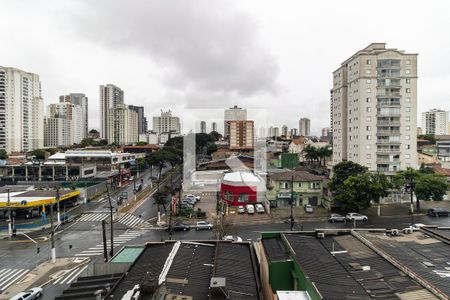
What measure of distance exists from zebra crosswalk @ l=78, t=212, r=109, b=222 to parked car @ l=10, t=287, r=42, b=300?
A: 17.6 meters

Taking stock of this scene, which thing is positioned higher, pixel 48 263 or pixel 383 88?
pixel 383 88

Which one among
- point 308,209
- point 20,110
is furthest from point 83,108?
point 308,209

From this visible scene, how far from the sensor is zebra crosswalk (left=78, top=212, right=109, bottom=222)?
35.2 m

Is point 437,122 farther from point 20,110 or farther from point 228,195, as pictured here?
point 20,110

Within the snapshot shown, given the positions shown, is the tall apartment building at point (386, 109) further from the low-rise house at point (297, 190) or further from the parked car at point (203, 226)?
the parked car at point (203, 226)

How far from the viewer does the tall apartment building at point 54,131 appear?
144 meters

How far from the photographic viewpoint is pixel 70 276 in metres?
20.5

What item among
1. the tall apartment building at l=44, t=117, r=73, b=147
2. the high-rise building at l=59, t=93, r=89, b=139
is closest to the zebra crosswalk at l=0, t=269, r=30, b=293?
the tall apartment building at l=44, t=117, r=73, b=147

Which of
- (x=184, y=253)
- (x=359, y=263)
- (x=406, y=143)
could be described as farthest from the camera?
(x=406, y=143)

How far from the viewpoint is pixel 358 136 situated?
46375mm

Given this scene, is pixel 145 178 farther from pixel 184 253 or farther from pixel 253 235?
pixel 184 253

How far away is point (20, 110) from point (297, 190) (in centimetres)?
11648

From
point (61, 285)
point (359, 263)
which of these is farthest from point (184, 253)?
point (61, 285)

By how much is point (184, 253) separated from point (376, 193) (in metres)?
26.9
